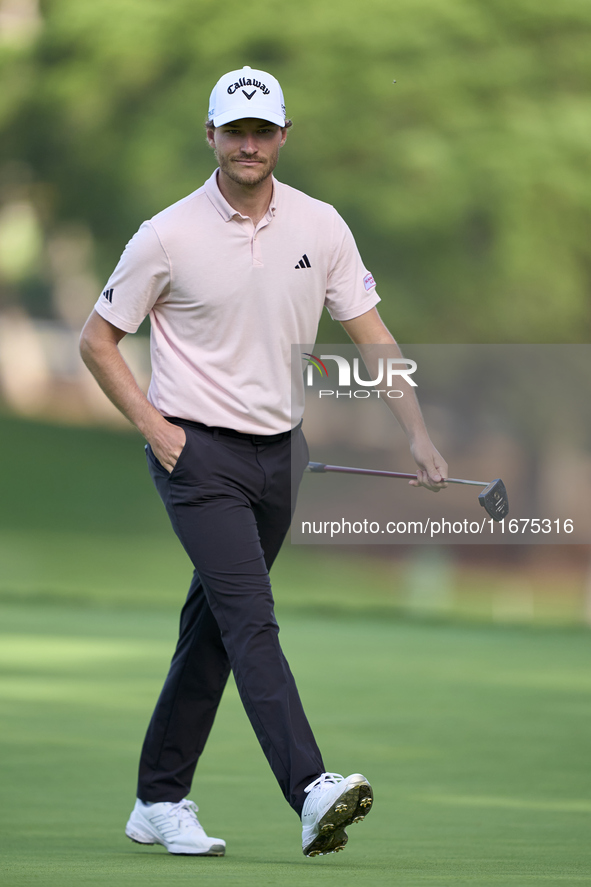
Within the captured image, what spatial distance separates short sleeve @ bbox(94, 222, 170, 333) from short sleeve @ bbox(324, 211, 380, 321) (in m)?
0.43

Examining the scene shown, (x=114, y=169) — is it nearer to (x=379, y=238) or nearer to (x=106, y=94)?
(x=106, y=94)

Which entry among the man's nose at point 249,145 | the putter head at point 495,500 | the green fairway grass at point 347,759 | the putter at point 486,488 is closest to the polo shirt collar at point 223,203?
the man's nose at point 249,145

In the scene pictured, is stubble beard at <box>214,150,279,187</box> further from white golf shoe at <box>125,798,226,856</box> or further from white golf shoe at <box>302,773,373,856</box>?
white golf shoe at <box>125,798,226,856</box>

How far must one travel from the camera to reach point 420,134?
15.6 m

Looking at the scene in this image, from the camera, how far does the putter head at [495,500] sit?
3.56m

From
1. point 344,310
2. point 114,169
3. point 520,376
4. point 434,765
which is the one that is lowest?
point 434,765

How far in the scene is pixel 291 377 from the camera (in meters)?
3.38

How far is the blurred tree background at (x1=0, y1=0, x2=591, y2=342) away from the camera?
15.3 m

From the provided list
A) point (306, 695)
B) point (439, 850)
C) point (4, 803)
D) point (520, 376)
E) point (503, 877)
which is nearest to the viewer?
point (503, 877)

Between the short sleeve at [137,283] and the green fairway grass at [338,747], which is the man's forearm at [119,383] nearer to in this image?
the short sleeve at [137,283]

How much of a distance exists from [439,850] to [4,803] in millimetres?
1311

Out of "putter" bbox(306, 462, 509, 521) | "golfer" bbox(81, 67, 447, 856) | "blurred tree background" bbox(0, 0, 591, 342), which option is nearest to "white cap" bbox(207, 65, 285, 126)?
"golfer" bbox(81, 67, 447, 856)

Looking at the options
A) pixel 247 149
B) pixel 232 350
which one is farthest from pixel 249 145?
pixel 232 350

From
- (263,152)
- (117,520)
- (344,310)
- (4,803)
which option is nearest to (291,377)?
(344,310)
